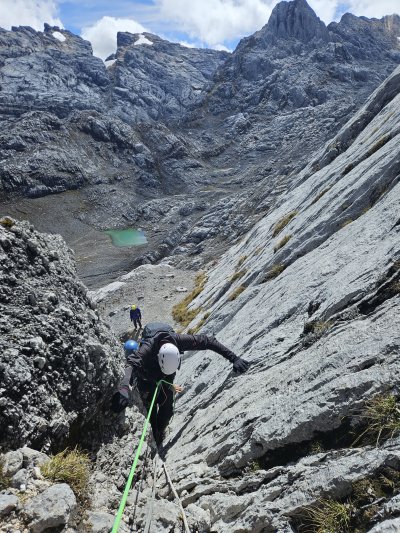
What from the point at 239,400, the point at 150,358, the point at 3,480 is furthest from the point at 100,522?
the point at 150,358

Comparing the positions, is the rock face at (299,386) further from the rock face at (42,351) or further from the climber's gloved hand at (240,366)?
the rock face at (42,351)

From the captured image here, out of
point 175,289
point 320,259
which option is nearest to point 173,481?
point 320,259

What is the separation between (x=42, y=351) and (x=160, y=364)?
356 cm

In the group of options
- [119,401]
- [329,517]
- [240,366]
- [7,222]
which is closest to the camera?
[329,517]

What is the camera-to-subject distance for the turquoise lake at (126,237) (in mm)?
118125

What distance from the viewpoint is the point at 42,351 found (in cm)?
702

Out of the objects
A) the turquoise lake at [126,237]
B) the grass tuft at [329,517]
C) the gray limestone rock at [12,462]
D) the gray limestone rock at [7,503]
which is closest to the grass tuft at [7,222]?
the gray limestone rock at [12,462]

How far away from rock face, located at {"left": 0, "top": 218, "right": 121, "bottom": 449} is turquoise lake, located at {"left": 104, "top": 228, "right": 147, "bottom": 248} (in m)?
108

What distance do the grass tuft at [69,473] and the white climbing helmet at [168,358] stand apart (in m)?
3.72

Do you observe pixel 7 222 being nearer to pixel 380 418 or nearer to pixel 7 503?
pixel 7 503

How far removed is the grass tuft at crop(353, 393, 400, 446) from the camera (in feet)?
17.5

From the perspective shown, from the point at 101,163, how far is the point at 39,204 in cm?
3831

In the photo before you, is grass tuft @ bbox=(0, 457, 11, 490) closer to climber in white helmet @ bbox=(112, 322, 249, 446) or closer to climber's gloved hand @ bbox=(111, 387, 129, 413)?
climber's gloved hand @ bbox=(111, 387, 129, 413)

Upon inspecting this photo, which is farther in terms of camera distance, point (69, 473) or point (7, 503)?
point (69, 473)
